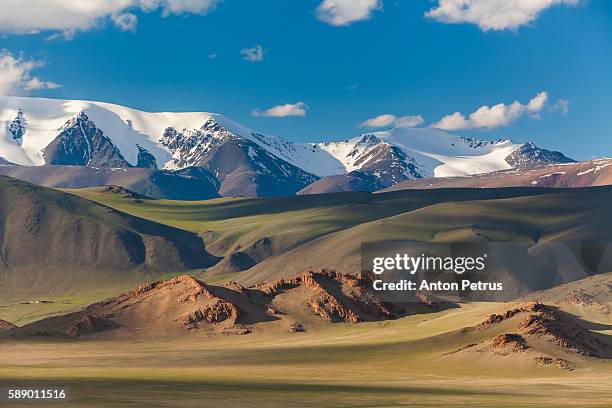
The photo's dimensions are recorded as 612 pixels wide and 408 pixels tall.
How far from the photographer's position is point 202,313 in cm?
19125

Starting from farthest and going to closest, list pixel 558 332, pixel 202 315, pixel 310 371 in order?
pixel 202 315 < pixel 558 332 < pixel 310 371

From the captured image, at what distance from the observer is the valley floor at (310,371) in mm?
90188

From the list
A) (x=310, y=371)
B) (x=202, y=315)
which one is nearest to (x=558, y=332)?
(x=310, y=371)

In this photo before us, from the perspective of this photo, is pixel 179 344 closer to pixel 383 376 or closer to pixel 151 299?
pixel 151 299

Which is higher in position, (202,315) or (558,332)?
(202,315)

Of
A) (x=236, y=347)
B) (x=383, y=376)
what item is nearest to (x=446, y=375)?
(x=383, y=376)

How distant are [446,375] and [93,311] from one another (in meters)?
90.7

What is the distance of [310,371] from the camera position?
422ft

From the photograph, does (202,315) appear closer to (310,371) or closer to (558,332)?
(310,371)

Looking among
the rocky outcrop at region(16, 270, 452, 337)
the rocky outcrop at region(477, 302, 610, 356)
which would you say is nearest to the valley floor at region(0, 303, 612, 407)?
the rocky outcrop at region(477, 302, 610, 356)

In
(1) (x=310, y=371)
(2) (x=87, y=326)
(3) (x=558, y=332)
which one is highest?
(2) (x=87, y=326)

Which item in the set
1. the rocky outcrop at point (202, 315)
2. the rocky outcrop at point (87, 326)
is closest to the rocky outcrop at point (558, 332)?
the rocky outcrop at point (202, 315)

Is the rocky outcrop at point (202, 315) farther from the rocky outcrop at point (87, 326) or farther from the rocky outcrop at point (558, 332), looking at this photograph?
the rocky outcrop at point (558, 332)

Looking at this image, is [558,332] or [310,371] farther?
[558,332]
